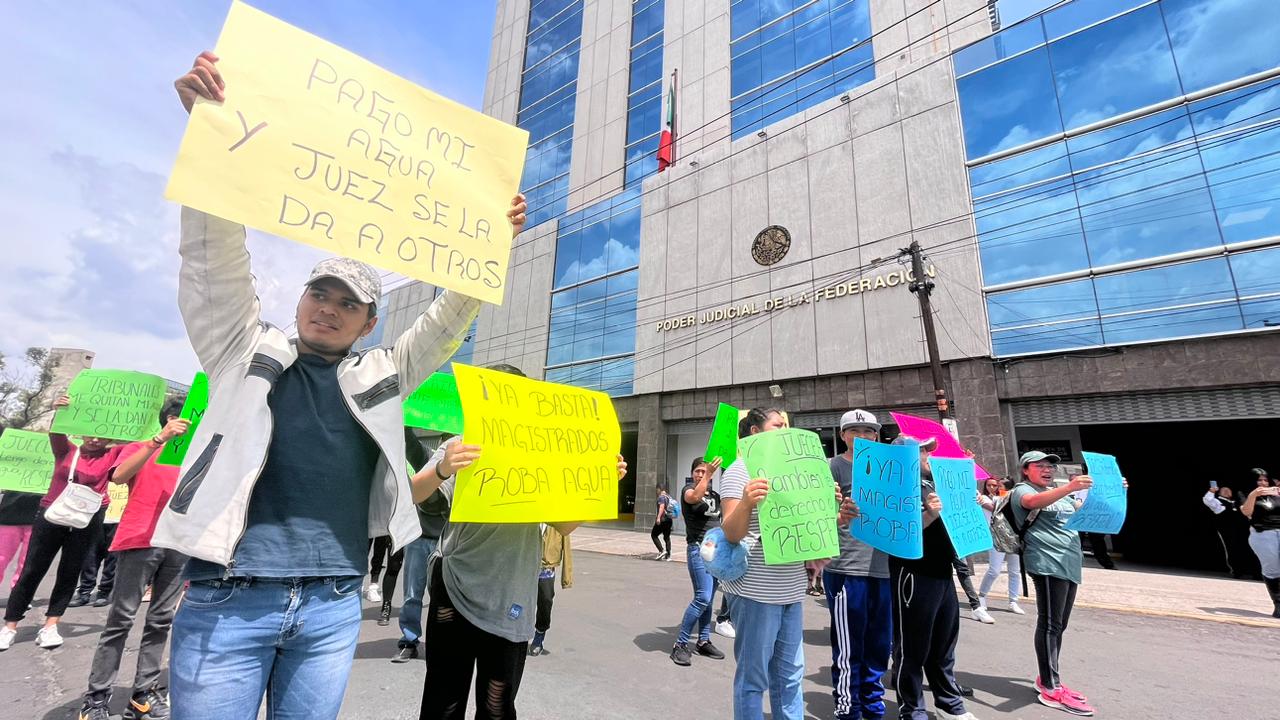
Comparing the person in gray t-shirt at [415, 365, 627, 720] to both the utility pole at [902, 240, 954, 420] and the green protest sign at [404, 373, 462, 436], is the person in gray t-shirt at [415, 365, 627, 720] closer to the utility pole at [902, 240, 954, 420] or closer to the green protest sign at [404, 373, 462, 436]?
the green protest sign at [404, 373, 462, 436]

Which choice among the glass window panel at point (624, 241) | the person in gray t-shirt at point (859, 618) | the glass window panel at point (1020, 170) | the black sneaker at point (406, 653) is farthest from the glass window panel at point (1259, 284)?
the glass window panel at point (624, 241)

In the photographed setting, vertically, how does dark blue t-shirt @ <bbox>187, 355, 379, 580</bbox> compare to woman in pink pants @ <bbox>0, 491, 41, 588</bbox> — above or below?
above

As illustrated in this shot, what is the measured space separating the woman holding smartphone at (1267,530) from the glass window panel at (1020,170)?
9.40 meters

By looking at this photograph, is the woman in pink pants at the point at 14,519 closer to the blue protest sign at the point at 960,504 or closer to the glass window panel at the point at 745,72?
the blue protest sign at the point at 960,504

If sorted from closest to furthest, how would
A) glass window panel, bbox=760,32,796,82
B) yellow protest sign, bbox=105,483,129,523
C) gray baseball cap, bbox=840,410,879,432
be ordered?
gray baseball cap, bbox=840,410,879,432, yellow protest sign, bbox=105,483,129,523, glass window panel, bbox=760,32,796,82

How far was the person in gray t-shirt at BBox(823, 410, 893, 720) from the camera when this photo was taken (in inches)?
151

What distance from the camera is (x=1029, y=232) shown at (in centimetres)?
1462

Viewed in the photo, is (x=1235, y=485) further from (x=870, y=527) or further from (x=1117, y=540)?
(x=870, y=527)

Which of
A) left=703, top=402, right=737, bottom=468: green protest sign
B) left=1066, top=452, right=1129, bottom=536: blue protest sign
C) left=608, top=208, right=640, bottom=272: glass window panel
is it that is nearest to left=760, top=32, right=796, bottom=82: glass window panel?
left=608, top=208, right=640, bottom=272: glass window panel

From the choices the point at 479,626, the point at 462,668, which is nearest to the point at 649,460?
the point at 462,668

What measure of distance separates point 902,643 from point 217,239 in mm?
4572

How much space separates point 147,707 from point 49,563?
2671mm

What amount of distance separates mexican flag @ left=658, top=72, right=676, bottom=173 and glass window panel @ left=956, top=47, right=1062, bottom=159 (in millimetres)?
11362

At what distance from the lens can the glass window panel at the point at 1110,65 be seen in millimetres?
13695
